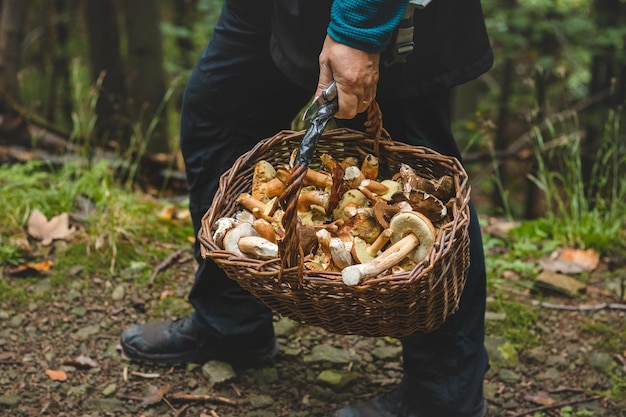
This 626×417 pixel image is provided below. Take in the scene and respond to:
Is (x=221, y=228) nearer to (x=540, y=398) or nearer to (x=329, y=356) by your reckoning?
(x=329, y=356)

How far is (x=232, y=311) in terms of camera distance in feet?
7.64

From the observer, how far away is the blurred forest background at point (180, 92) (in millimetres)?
3740

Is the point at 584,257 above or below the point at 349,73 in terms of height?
below

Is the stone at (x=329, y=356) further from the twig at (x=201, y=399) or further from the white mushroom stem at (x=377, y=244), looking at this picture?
the white mushroom stem at (x=377, y=244)

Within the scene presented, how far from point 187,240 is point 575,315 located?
180cm

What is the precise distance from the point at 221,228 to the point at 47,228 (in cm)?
192

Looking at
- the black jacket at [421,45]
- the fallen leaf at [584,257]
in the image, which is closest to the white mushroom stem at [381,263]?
the black jacket at [421,45]

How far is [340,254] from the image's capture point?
151 centimetres

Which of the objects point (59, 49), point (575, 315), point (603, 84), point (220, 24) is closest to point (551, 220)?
point (575, 315)

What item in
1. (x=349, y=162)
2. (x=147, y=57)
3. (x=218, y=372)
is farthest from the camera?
(x=147, y=57)

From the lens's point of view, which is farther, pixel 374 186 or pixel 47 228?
pixel 47 228

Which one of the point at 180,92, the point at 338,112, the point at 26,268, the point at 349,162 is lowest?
the point at 180,92

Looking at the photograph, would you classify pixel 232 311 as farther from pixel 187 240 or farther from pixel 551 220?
pixel 551 220

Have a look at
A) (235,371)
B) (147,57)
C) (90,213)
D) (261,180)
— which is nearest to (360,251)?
(261,180)
